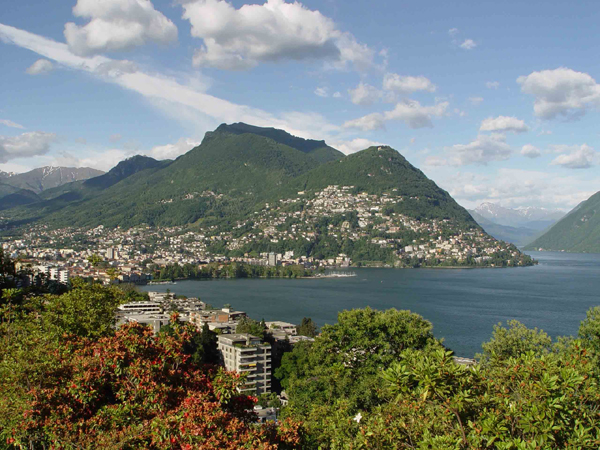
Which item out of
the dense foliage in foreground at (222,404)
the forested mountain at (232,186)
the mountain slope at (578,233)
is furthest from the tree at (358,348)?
the mountain slope at (578,233)

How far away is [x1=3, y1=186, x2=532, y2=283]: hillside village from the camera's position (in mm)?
83000

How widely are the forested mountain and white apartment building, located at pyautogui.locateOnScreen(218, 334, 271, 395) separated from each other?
3358 inches

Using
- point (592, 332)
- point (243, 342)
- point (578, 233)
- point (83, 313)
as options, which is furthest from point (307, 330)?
point (578, 233)

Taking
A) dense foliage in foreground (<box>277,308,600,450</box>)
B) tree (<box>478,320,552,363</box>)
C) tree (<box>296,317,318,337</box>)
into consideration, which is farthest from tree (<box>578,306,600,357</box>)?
tree (<box>296,317,318,337</box>)

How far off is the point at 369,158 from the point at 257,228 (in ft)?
115

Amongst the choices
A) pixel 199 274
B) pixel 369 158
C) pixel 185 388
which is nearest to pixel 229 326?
pixel 185 388

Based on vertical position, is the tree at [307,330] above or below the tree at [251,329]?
below

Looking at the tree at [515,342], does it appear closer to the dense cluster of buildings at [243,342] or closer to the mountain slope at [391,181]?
the dense cluster of buildings at [243,342]

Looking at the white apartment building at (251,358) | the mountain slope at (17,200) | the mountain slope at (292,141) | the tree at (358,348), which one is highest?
the mountain slope at (292,141)

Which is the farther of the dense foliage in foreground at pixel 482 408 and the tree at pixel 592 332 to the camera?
the tree at pixel 592 332

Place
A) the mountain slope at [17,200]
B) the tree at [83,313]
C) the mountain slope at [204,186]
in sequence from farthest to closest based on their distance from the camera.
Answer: the mountain slope at [17,200]
the mountain slope at [204,186]
the tree at [83,313]

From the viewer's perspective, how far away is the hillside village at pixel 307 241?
83.0 m

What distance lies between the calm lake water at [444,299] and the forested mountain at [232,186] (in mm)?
51627

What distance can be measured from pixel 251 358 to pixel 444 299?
23551 mm
